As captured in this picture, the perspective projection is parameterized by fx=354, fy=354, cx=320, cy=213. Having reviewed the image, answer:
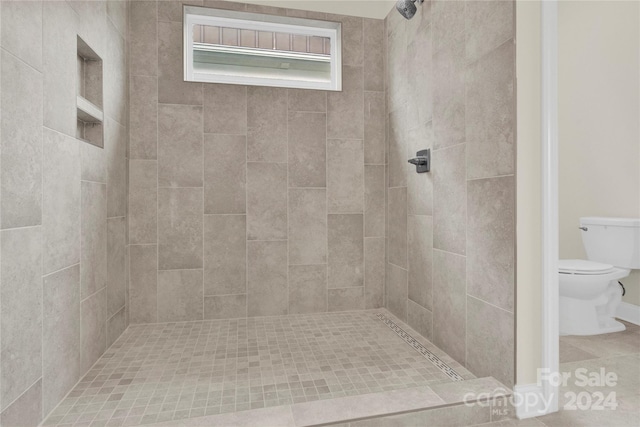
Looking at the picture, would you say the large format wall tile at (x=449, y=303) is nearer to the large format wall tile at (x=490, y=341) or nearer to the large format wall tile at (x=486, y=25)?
the large format wall tile at (x=490, y=341)

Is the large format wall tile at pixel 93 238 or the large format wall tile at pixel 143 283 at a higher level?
the large format wall tile at pixel 93 238

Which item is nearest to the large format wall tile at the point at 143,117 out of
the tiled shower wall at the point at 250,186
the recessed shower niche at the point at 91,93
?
the tiled shower wall at the point at 250,186

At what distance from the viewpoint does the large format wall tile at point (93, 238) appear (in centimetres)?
167

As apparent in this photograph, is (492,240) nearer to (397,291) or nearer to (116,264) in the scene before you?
(397,291)

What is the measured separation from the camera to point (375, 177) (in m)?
2.70

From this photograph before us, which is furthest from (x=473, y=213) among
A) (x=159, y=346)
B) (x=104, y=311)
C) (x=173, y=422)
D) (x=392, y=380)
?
(x=104, y=311)

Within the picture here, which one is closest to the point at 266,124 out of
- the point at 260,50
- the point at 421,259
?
the point at 260,50

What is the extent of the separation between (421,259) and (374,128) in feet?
3.54

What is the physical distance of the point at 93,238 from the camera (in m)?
1.78

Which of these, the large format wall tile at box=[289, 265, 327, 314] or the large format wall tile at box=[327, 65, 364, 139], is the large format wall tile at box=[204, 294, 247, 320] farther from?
the large format wall tile at box=[327, 65, 364, 139]

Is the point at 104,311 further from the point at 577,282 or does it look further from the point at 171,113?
the point at 577,282

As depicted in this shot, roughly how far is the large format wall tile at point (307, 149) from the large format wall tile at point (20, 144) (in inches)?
59.4

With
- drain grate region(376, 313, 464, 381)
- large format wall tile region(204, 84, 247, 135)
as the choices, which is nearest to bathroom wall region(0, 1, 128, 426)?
large format wall tile region(204, 84, 247, 135)

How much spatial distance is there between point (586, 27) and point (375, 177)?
7.15 feet
